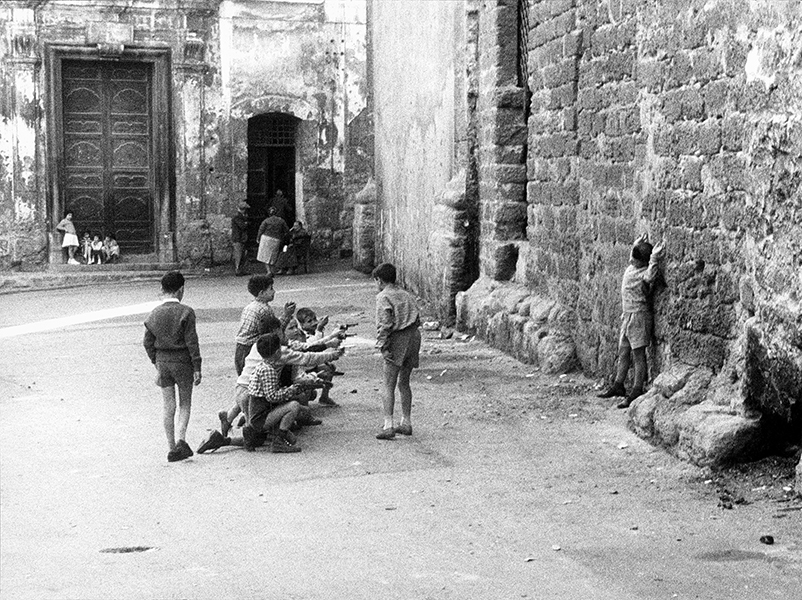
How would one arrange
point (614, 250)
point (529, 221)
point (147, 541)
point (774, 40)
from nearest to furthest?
point (147, 541) < point (774, 40) < point (614, 250) < point (529, 221)

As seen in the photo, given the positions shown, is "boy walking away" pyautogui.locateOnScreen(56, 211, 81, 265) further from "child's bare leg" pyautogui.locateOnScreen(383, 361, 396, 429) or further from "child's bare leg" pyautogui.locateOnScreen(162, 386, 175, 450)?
"child's bare leg" pyautogui.locateOnScreen(162, 386, 175, 450)

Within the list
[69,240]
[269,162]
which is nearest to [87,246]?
[69,240]

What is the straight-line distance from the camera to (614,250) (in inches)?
430

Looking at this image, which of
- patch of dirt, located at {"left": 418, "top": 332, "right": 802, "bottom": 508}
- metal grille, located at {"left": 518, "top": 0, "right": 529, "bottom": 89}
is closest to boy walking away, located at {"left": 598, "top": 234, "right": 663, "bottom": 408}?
patch of dirt, located at {"left": 418, "top": 332, "right": 802, "bottom": 508}

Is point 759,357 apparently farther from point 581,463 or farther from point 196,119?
point 196,119

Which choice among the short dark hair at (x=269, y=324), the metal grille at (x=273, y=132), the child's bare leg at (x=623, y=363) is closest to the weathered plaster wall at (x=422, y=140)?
the metal grille at (x=273, y=132)

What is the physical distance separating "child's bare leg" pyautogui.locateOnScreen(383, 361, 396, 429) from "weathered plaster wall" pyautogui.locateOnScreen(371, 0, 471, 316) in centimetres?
603

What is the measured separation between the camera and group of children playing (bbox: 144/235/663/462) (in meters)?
8.67

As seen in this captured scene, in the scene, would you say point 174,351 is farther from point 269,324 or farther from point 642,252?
point 642,252

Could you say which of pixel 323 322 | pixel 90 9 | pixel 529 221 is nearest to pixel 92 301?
pixel 90 9

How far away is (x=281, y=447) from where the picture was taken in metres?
9.01

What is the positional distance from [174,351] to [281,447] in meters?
0.99

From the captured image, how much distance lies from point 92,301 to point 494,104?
24.8 feet

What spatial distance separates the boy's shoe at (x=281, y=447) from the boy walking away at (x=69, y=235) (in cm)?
1488
